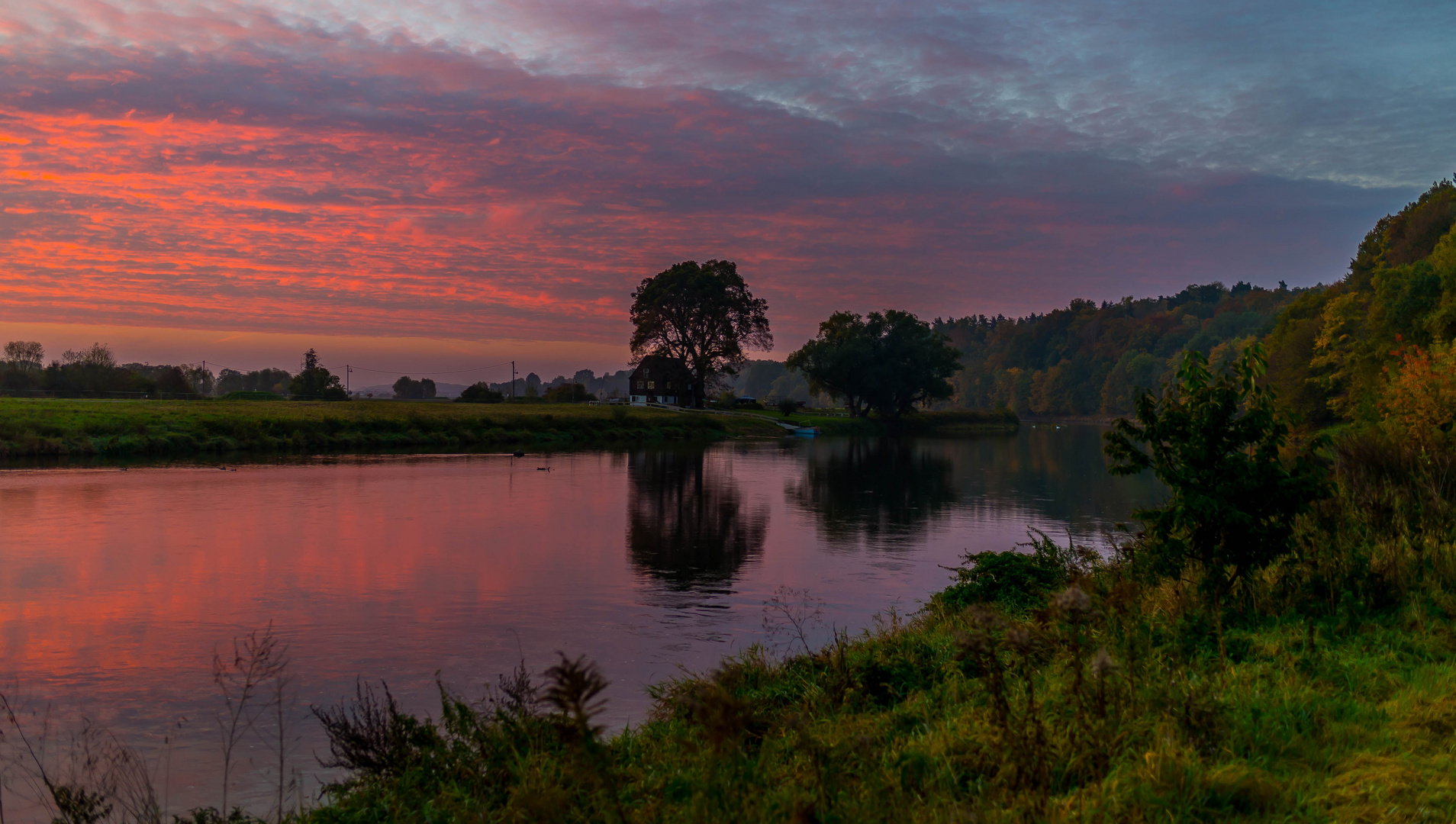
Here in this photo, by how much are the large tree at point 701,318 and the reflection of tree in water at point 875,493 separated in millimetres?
37836

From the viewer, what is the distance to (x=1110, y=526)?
23.0m

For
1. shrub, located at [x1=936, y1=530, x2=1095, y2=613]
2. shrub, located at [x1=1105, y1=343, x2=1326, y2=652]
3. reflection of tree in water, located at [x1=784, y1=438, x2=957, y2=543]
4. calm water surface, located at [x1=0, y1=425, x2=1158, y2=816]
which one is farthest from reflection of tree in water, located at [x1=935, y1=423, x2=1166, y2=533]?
shrub, located at [x1=1105, y1=343, x2=1326, y2=652]

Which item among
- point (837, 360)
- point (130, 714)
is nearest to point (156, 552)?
point (130, 714)

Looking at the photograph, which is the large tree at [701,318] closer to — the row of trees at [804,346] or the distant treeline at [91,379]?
the row of trees at [804,346]

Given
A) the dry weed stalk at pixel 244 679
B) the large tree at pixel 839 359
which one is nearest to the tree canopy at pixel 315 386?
the large tree at pixel 839 359

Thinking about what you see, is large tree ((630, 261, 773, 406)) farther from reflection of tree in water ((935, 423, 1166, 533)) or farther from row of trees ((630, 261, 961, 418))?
reflection of tree in water ((935, 423, 1166, 533))

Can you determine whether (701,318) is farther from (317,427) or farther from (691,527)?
(691,527)

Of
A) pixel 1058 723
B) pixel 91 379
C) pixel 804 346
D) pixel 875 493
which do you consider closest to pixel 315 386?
pixel 91 379

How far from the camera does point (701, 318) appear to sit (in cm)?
9288

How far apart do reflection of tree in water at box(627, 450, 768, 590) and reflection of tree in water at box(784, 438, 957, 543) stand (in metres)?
2.14

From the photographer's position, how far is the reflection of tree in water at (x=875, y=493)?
75.6 ft

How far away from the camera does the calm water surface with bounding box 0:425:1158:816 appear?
9.54 metres

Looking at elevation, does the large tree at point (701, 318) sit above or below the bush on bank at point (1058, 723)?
above

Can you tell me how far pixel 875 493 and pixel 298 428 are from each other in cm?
3516
